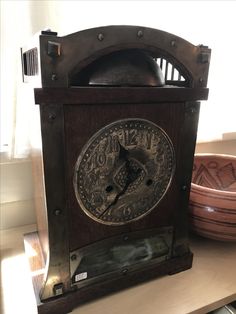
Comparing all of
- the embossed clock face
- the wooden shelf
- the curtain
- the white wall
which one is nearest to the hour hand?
the embossed clock face

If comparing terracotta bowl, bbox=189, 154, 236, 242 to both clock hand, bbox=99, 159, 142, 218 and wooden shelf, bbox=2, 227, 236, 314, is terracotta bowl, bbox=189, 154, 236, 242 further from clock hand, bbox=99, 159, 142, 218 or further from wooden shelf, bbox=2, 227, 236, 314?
clock hand, bbox=99, 159, 142, 218

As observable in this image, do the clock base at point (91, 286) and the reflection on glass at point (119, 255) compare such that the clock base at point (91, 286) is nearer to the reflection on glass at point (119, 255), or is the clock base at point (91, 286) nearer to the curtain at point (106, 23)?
the reflection on glass at point (119, 255)

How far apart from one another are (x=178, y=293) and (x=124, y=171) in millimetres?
302

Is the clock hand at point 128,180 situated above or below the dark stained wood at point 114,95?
below

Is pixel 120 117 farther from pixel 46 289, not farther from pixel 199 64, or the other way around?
pixel 46 289

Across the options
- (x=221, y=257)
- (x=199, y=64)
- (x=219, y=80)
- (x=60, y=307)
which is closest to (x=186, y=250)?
(x=221, y=257)

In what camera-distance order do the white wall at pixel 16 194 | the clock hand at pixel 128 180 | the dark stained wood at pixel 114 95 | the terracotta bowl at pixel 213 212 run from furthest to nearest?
1. the white wall at pixel 16 194
2. the terracotta bowl at pixel 213 212
3. the clock hand at pixel 128 180
4. the dark stained wood at pixel 114 95

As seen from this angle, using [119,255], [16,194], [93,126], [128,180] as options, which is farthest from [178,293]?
[16,194]

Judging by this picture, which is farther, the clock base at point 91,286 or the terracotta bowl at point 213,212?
the terracotta bowl at point 213,212

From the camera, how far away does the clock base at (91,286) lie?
517 mm

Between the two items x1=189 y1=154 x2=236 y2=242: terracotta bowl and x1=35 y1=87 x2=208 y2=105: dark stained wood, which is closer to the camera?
x1=35 y1=87 x2=208 y2=105: dark stained wood

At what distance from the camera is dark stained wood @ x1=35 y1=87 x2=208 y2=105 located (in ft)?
1.33

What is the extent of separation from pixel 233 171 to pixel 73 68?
654mm

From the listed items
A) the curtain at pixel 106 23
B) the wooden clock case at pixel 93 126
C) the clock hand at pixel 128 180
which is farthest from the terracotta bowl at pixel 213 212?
the curtain at pixel 106 23
